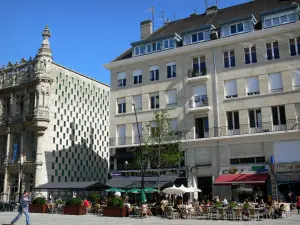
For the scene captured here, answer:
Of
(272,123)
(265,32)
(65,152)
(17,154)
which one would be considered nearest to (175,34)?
(265,32)

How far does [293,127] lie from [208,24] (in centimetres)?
1208

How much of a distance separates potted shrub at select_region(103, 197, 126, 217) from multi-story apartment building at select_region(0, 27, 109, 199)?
17.6 metres

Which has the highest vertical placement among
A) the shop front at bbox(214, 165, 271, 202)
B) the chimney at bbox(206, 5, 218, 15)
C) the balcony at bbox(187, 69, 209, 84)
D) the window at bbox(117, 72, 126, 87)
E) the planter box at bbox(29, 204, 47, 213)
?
the chimney at bbox(206, 5, 218, 15)

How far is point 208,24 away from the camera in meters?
33.3

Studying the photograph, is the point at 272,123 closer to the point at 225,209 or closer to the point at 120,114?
the point at 225,209

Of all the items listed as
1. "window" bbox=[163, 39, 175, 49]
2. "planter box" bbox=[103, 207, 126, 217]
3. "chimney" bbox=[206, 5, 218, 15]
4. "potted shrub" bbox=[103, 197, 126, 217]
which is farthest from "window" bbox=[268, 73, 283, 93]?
"planter box" bbox=[103, 207, 126, 217]

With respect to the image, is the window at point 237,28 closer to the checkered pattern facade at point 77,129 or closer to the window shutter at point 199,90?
the window shutter at point 199,90

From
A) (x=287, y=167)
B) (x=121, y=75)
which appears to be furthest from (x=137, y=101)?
(x=287, y=167)

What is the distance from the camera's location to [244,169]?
2867 centimetres

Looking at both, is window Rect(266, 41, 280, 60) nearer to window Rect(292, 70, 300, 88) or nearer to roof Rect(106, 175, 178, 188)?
window Rect(292, 70, 300, 88)

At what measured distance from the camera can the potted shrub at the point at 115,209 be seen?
22344 mm

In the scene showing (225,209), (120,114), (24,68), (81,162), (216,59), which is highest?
(24,68)

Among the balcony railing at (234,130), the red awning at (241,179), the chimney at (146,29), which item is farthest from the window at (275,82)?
the chimney at (146,29)

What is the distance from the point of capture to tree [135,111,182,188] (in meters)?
28.6
